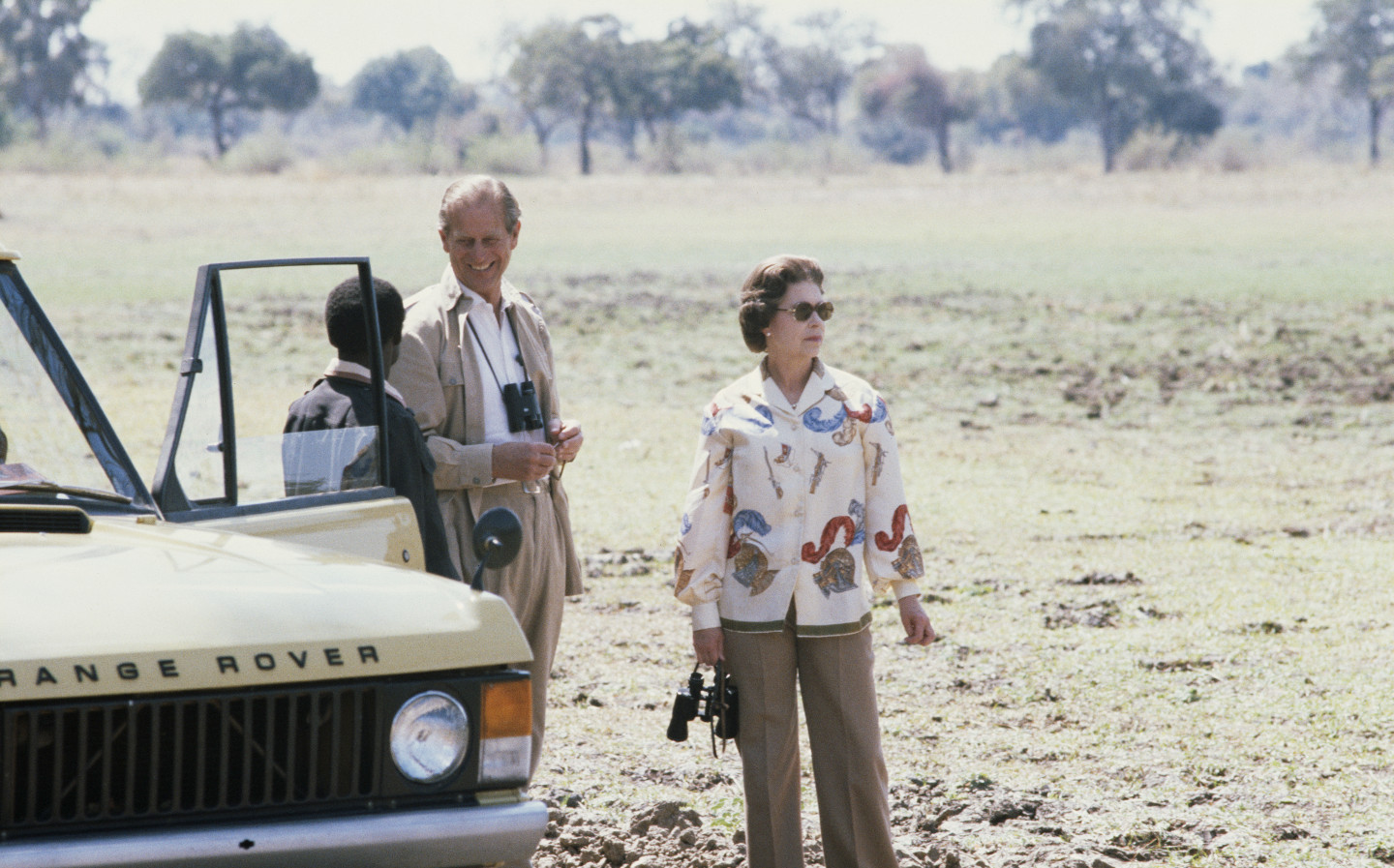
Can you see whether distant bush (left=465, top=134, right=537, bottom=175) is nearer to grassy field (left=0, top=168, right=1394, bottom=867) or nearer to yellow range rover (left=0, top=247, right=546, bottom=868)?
grassy field (left=0, top=168, right=1394, bottom=867)

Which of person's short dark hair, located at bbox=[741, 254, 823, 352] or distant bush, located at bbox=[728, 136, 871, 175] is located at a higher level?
distant bush, located at bbox=[728, 136, 871, 175]

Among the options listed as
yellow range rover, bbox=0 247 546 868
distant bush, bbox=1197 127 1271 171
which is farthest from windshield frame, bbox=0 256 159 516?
distant bush, bbox=1197 127 1271 171

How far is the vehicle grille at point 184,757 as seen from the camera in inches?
100

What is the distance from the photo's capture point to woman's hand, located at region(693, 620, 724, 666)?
382 cm

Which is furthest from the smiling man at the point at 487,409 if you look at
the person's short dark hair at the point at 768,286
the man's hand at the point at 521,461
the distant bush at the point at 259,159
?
the distant bush at the point at 259,159

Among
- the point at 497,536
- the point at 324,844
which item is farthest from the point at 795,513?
the point at 324,844

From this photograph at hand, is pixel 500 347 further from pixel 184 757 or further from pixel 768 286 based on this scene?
pixel 184 757

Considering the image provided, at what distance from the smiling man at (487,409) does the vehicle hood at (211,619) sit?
990 millimetres

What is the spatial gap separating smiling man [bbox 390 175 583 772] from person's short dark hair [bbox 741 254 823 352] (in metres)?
0.58

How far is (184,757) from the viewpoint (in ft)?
8.69

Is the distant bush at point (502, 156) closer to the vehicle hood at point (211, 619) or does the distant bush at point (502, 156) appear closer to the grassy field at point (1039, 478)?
the grassy field at point (1039, 478)

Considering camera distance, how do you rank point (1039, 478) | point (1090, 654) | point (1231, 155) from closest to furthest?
point (1090, 654), point (1039, 478), point (1231, 155)

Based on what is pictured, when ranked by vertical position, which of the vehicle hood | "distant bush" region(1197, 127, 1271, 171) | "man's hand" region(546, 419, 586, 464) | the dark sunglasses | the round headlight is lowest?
the round headlight

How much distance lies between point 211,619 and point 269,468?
0.92 m
